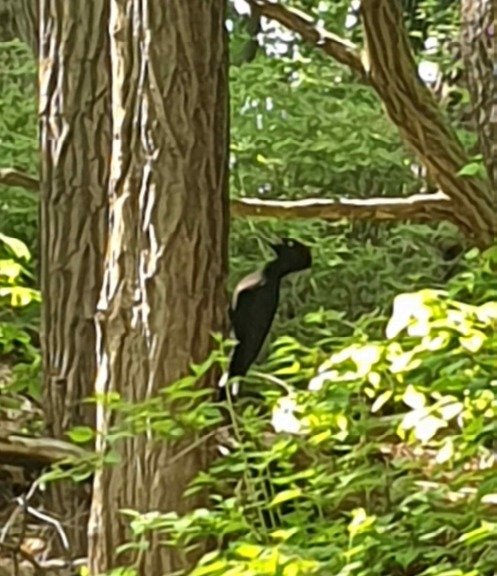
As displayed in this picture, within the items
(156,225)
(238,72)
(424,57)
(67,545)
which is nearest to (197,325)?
(156,225)

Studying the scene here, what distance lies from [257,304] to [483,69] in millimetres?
1050

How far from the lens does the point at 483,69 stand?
149 inches

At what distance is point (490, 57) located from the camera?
3.73 m

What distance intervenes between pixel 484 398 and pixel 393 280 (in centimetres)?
221

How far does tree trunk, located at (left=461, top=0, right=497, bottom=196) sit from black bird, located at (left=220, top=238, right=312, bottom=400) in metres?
0.67

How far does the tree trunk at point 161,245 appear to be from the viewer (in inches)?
115

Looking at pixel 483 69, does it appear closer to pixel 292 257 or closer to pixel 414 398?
pixel 292 257

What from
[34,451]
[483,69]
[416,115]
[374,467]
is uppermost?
[483,69]

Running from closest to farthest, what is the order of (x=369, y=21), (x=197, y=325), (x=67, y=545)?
(x=197, y=325) < (x=67, y=545) < (x=369, y=21)

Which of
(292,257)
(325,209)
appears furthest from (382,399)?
(325,209)

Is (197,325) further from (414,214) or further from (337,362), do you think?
(414,214)

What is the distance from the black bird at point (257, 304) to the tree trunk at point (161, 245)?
11.4 inches

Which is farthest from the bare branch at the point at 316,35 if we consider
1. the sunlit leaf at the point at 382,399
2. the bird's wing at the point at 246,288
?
the sunlit leaf at the point at 382,399

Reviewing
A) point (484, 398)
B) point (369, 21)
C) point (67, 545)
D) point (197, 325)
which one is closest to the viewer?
point (484, 398)
